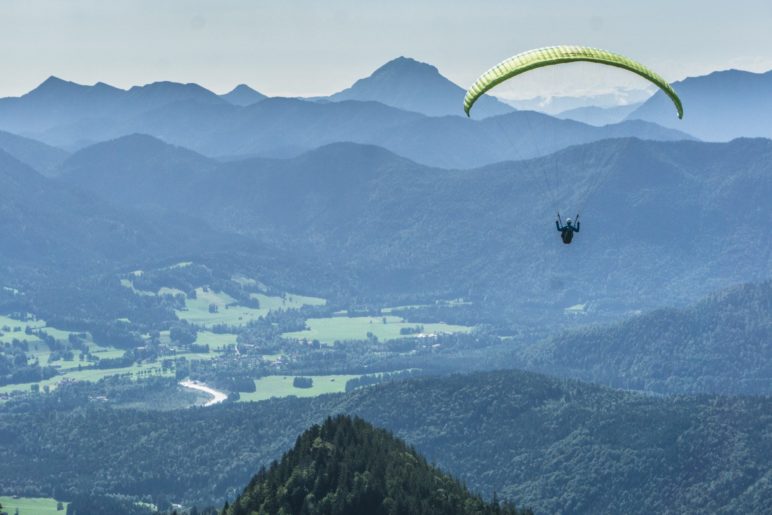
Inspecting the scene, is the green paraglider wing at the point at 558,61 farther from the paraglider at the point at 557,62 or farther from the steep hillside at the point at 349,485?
the steep hillside at the point at 349,485

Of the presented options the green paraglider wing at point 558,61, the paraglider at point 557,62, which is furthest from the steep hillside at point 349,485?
the green paraglider wing at point 558,61

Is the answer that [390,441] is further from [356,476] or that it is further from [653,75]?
[653,75]

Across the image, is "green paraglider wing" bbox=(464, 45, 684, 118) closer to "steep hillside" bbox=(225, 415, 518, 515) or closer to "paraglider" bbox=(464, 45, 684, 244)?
"paraglider" bbox=(464, 45, 684, 244)

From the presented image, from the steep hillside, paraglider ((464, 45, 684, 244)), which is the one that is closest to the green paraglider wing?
paraglider ((464, 45, 684, 244))

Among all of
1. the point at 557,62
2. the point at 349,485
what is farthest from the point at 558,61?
the point at 349,485

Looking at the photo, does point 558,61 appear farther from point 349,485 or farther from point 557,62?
point 349,485
